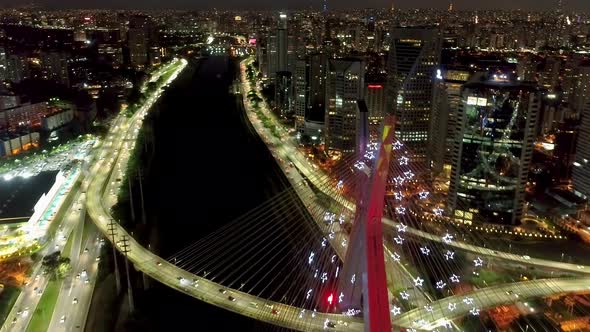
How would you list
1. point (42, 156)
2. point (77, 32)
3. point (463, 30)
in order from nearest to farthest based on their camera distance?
1. point (42, 156)
2. point (463, 30)
3. point (77, 32)

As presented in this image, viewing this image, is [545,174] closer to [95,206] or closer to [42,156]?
[95,206]

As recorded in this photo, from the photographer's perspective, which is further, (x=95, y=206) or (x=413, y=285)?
(x=95, y=206)

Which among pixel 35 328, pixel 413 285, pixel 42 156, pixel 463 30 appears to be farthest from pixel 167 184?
pixel 463 30

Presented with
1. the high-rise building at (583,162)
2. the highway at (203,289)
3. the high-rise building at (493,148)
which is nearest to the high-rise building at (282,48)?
the highway at (203,289)

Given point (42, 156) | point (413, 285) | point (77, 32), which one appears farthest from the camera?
point (77, 32)

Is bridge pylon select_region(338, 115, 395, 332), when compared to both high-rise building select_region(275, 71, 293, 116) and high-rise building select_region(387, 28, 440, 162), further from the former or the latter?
high-rise building select_region(275, 71, 293, 116)

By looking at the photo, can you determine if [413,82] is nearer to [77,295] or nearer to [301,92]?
[301,92]

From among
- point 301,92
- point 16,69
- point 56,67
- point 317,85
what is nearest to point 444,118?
point 317,85
